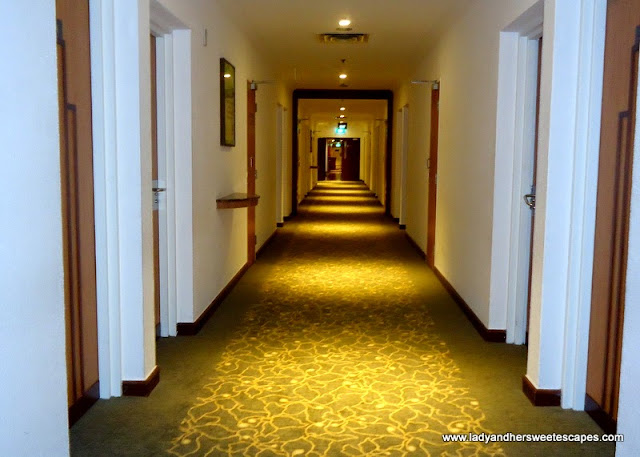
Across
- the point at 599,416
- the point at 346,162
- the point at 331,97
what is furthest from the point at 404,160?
the point at 346,162

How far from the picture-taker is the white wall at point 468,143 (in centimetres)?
502

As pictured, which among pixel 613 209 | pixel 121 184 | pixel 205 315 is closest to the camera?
pixel 613 209

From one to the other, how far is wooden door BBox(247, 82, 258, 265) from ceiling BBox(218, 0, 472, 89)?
802 millimetres

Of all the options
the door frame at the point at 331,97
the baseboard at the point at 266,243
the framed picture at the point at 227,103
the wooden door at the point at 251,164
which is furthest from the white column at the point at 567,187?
the door frame at the point at 331,97

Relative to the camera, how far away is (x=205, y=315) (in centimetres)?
540

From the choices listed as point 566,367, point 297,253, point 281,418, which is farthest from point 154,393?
point 297,253

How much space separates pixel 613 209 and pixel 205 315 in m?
3.39

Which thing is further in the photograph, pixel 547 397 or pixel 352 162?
pixel 352 162

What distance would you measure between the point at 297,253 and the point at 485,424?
598cm

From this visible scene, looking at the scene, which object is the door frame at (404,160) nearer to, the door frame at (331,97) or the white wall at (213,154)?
the door frame at (331,97)

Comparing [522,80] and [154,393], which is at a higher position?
[522,80]

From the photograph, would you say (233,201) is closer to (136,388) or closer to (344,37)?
(136,388)

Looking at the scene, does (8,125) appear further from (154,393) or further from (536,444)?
(536,444)

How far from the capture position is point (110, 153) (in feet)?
11.6
